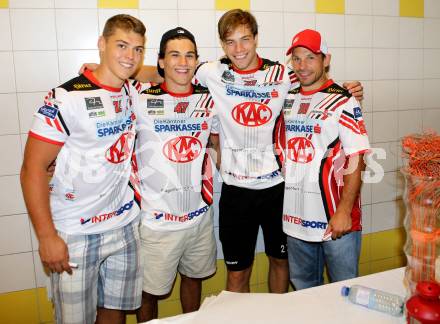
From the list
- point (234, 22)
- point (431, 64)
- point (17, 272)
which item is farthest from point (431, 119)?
point (17, 272)

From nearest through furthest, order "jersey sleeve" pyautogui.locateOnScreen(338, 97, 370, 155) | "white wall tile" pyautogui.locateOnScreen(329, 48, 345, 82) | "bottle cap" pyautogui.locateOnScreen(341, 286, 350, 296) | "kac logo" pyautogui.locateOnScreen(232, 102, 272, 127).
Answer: "bottle cap" pyautogui.locateOnScreen(341, 286, 350, 296) → "jersey sleeve" pyautogui.locateOnScreen(338, 97, 370, 155) → "kac logo" pyautogui.locateOnScreen(232, 102, 272, 127) → "white wall tile" pyautogui.locateOnScreen(329, 48, 345, 82)

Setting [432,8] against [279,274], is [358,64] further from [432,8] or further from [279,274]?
[279,274]

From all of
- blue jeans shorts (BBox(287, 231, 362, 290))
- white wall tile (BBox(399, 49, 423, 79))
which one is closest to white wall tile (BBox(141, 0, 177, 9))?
blue jeans shorts (BBox(287, 231, 362, 290))

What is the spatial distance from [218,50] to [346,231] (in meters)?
1.37

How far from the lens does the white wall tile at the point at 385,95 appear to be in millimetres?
3018

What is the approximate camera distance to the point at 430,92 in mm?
3174

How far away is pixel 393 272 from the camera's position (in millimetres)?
1415

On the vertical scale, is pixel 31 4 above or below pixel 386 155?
above

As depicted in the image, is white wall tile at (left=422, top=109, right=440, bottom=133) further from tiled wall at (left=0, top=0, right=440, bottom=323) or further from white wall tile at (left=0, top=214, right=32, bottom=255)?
white wall tile at (left=0, top=214, right=32, bottom=255)

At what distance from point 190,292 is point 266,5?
1897 mm

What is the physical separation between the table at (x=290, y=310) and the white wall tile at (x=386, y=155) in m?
1.94

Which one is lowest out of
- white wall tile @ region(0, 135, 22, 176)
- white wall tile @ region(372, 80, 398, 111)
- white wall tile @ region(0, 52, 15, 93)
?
white wall tile @ region(0, 135, 22, 176)

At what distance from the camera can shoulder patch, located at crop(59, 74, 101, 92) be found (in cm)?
180

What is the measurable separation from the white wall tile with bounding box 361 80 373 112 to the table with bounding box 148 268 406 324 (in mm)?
1914
